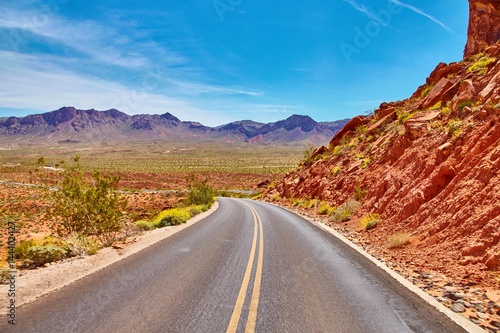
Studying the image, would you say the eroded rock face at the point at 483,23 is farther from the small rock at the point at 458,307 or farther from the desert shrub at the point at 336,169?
the small rock at the point at 458,307

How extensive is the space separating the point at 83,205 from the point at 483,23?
3184cm

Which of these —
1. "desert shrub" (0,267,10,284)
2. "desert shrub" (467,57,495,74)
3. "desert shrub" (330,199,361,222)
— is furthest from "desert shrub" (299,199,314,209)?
"desert shrub" (0,267,10,284)

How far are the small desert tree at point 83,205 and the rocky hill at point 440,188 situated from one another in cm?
954

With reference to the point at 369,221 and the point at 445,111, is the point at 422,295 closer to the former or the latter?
the point at 369,221

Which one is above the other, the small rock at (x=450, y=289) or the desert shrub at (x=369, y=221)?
the small rock at (x=450, y=289)

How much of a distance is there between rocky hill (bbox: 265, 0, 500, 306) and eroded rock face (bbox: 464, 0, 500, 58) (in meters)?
0.11

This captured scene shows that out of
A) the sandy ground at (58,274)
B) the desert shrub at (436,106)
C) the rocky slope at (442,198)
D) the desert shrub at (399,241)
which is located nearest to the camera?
the sandy ground at (58,274)

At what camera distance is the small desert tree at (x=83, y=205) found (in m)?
11.3

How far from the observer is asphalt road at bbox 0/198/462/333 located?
477 cm

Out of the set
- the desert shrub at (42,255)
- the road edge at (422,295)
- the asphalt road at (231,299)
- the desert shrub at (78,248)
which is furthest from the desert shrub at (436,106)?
the desert shrub at (42,255)

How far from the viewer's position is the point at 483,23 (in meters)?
25.8

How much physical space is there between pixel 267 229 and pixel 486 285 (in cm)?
920

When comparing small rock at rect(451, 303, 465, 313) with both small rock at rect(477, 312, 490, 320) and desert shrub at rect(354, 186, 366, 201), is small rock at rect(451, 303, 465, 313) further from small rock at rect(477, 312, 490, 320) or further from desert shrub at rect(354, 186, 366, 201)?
desert shrub at rect(354, 186, 366, 201)

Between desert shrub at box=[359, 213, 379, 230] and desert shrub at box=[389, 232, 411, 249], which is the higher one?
desert shrub at box=[389, 232, 411, 249]
